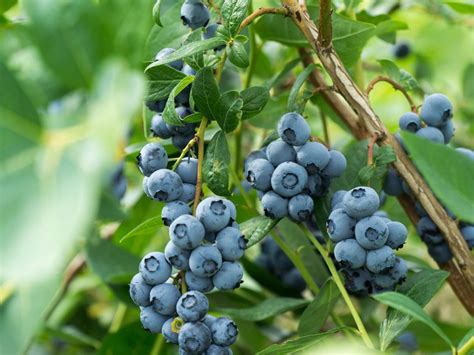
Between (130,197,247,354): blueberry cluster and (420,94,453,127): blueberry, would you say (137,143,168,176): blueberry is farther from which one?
(420,94,453,127): blueberry

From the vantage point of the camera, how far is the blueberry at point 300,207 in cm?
92

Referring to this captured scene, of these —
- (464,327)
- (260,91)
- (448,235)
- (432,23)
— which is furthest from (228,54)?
(432,23)

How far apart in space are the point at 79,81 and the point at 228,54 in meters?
0.42

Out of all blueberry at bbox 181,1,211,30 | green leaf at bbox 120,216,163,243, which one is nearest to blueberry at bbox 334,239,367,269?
green leaf at bbox 120,216,163,243

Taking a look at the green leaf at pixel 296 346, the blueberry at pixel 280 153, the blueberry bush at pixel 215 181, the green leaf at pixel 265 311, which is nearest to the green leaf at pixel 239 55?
the blueberry bush at pixel 215 181

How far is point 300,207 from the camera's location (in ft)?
3.02

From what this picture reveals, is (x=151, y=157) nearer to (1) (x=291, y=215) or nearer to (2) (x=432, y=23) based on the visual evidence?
(1) (x=291, y=215)

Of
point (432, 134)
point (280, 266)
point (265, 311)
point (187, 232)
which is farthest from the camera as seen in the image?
point (280, 266)

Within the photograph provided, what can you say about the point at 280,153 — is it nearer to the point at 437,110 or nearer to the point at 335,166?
the point at 335,166

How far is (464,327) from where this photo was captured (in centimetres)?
133

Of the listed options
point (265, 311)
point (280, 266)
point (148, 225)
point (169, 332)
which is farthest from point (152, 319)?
point (280, 266)

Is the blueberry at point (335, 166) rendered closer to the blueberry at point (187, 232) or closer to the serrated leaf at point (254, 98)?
the serrated leaf at point (254, 98)

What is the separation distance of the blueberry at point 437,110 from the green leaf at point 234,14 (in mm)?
315

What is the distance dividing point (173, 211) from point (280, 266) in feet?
1.98
